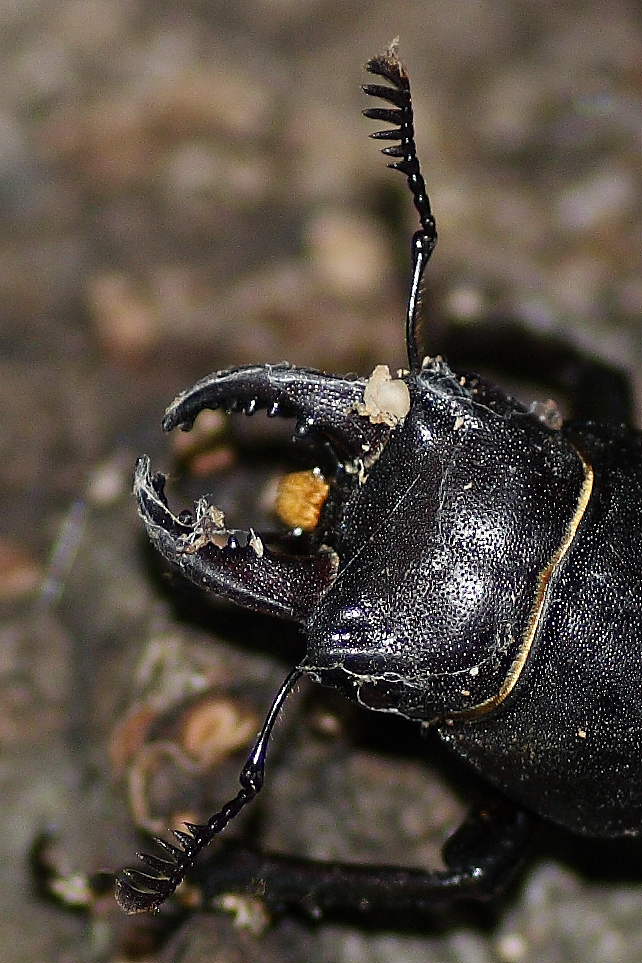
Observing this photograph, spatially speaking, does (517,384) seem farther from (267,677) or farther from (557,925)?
(557,925)

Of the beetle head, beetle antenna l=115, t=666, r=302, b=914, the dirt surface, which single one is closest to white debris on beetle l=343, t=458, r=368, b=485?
the beetle head

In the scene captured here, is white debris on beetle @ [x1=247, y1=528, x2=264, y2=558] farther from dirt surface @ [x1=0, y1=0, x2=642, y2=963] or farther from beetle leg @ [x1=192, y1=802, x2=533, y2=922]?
→ beetle leg @ [x1=192, y1=802, x2=533, y2=922]

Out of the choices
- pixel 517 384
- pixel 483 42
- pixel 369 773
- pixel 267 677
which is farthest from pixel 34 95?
pixel 369 773

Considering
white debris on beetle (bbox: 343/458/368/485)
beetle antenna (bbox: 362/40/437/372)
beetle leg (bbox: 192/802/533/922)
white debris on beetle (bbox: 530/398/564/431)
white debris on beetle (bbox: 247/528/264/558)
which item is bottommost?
beetle leg (bbox: 192/802/533/922)

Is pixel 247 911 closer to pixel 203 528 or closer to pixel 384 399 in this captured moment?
pixel 203 528

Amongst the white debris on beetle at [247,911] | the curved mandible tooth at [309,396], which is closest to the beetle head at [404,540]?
the curved mandible tooth at [309,396]

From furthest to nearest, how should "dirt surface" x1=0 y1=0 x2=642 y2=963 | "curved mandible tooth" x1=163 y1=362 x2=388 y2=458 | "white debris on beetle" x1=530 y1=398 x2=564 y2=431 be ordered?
"dirt surface" x1=0 y1=0 x2=642 y2=963 < "white debris on beetle" x1=530 y1=398 x2=564 y2=431 < "curved mandible tooth" x1=163 y1=362 x2=388 y2=458
